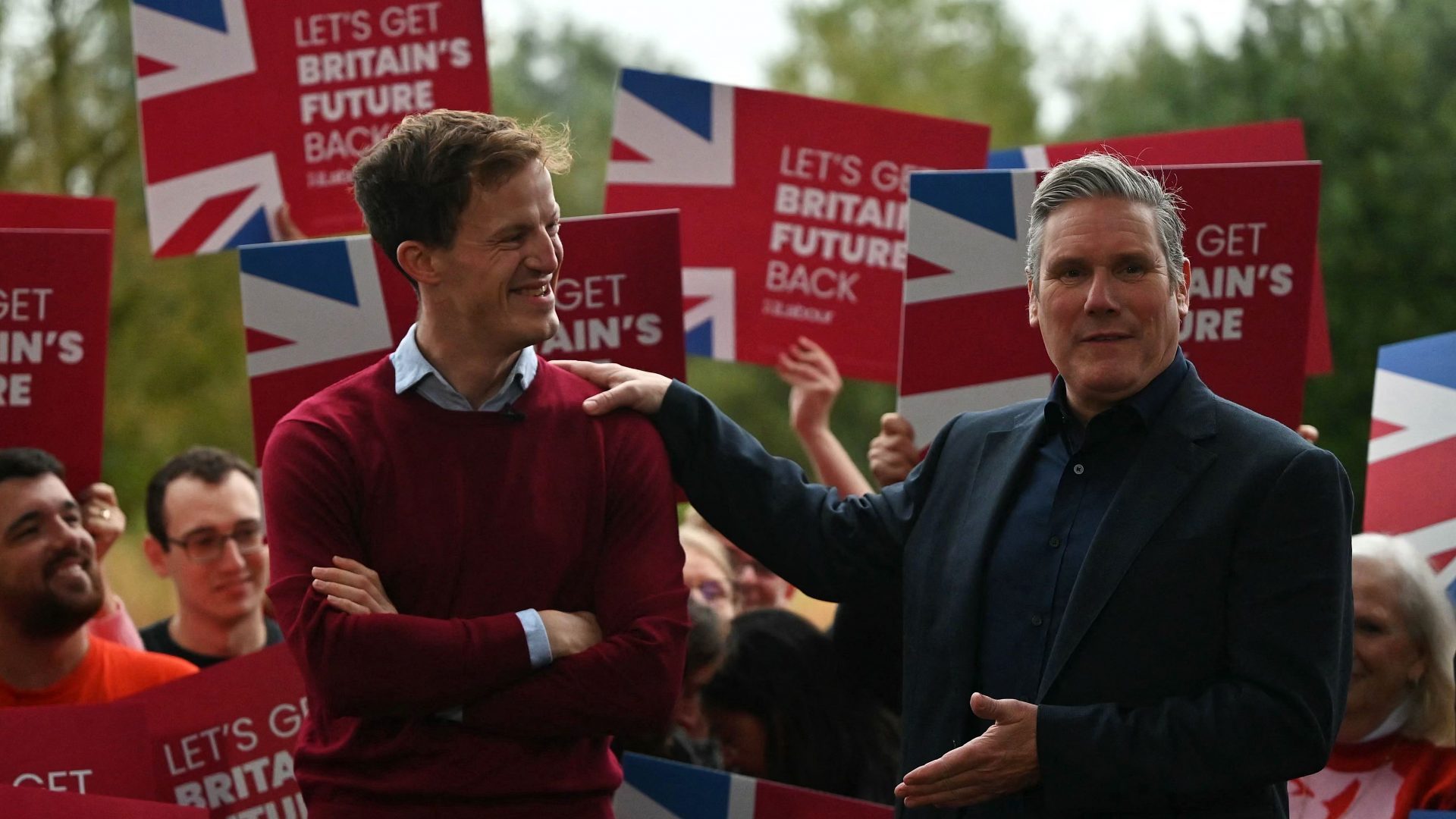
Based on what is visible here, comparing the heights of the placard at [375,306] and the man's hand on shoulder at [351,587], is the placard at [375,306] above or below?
above

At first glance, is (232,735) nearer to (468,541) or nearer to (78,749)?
(78,749)

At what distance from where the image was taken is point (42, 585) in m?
4.49

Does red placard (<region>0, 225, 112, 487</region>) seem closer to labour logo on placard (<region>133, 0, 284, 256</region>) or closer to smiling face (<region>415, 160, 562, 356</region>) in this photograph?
labour logo on placard (<region>133, 0, 284, 256</region>)

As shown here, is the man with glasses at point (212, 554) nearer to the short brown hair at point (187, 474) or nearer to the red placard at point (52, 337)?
the short brown hair at point (187, 474)

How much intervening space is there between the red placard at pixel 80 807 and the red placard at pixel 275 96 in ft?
6.12

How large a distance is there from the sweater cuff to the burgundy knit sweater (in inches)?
0.7

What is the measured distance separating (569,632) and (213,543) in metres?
2.70

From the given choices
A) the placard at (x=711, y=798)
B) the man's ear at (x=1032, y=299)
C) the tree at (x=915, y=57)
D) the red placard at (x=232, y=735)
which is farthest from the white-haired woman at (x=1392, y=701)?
the tree at (x=915, y=57)

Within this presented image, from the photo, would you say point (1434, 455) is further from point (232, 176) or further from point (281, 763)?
point (232, 176)

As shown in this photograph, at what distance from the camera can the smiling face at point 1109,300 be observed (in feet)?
9.95

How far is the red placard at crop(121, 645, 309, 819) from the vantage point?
411 centimetres

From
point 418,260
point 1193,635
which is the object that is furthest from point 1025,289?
point 418,260

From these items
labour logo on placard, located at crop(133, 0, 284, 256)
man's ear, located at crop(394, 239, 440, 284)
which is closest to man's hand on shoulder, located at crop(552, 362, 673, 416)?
man's ear, located at crop(394, 239, 440, 284)

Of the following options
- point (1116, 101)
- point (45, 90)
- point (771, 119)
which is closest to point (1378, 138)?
point (1116, 101)
